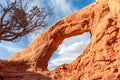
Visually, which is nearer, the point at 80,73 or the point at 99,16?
the point at 80,73

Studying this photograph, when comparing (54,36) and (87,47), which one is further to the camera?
(54,36)

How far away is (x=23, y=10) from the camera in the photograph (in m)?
19.7

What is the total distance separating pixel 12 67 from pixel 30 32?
10.7 ft

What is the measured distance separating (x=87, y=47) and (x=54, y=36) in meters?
3.51

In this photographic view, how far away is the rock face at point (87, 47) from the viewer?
16.5 m

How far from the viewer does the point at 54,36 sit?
78.6 ft

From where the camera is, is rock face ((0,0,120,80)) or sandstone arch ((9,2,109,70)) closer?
rock face ((0,0,120,80))

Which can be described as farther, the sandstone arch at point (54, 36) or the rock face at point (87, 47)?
the sandstone arch at point (54, 36)

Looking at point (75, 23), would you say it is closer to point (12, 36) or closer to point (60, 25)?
point (60, 25)

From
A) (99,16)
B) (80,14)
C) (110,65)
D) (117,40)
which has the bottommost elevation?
(110,65)

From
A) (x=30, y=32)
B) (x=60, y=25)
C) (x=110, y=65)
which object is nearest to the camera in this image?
(x=110, y=65)

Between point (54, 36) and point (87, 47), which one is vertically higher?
point (54, 36)

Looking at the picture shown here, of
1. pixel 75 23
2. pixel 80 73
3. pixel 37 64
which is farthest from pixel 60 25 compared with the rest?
pixel 80 73

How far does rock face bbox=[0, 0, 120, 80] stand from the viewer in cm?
1653
